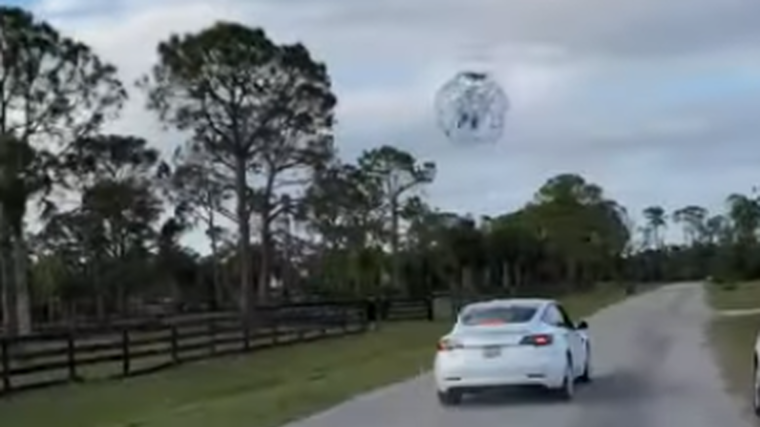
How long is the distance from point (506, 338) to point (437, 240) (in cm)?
8301

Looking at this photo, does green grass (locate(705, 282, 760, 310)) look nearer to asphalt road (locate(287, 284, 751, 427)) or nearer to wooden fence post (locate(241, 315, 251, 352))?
wooden fence post (locate(241, 315, 251, 352))

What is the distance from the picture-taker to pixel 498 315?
21469mm

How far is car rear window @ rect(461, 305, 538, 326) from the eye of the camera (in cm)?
2123

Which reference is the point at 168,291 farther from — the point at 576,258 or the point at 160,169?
→ the point at 576,258

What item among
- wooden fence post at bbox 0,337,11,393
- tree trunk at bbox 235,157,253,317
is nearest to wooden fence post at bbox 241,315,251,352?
wooden fence post at bbox 0,337,11,393

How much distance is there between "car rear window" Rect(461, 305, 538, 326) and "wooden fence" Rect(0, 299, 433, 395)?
34.7 feet

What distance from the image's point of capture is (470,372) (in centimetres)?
2058

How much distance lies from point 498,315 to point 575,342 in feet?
5.41

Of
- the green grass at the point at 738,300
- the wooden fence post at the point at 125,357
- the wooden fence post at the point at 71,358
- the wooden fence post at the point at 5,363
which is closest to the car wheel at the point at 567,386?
the wooden fence post at the point at 5,363

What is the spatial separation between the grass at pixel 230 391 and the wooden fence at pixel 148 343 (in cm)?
53

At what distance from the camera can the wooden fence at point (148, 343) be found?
30875 mm

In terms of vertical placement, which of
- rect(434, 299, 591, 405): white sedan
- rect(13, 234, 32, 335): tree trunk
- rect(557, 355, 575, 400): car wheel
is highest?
rect(13, 234, 32, 335): tree trunk

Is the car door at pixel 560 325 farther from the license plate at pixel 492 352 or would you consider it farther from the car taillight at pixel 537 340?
the license plate at pixel 492 352

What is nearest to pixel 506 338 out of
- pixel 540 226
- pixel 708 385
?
pixel 708 385
